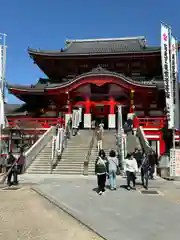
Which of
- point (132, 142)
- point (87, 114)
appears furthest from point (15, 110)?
point (132, 142)

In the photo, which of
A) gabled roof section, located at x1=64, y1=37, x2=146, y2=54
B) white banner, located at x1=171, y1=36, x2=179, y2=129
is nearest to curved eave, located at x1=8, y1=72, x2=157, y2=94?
gabled roof section, located at x1=64, y1=37, x2=146, y2=54

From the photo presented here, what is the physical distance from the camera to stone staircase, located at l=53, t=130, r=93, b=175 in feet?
60.7

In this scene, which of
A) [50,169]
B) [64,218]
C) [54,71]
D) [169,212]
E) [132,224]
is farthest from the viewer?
[54,71]

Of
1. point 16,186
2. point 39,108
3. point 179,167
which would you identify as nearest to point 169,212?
point 16,186

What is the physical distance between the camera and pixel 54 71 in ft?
111

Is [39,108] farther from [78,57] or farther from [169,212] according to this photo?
[169,212]

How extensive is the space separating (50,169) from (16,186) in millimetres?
5598

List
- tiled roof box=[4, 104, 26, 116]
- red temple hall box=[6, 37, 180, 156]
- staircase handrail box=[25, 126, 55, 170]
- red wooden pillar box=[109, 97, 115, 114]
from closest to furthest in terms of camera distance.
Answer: staircase handrail box=[25, 126, 55, 170] < red temple hall box=[6, 37, 180, 156] < red wooden pillar box=[109, 97, 115, 114] < tiled roof box=[4, 104, 26, 116]

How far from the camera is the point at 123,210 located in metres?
8.26

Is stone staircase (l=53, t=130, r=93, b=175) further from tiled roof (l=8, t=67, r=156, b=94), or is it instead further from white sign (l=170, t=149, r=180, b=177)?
tiled roof (l=8, t=67, r=156, b=94)

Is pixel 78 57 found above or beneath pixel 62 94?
above

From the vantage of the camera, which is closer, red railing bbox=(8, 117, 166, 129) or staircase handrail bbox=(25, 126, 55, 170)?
staircase handrail bbox=(25, 126, 55, 170)

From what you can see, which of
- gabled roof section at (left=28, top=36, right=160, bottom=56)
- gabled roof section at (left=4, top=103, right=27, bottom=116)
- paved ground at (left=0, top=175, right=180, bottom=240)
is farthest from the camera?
gabled roof section at (left=28, top=36, right=160, bottom=56)

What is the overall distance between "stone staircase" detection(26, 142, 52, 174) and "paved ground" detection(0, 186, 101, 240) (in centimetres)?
847
